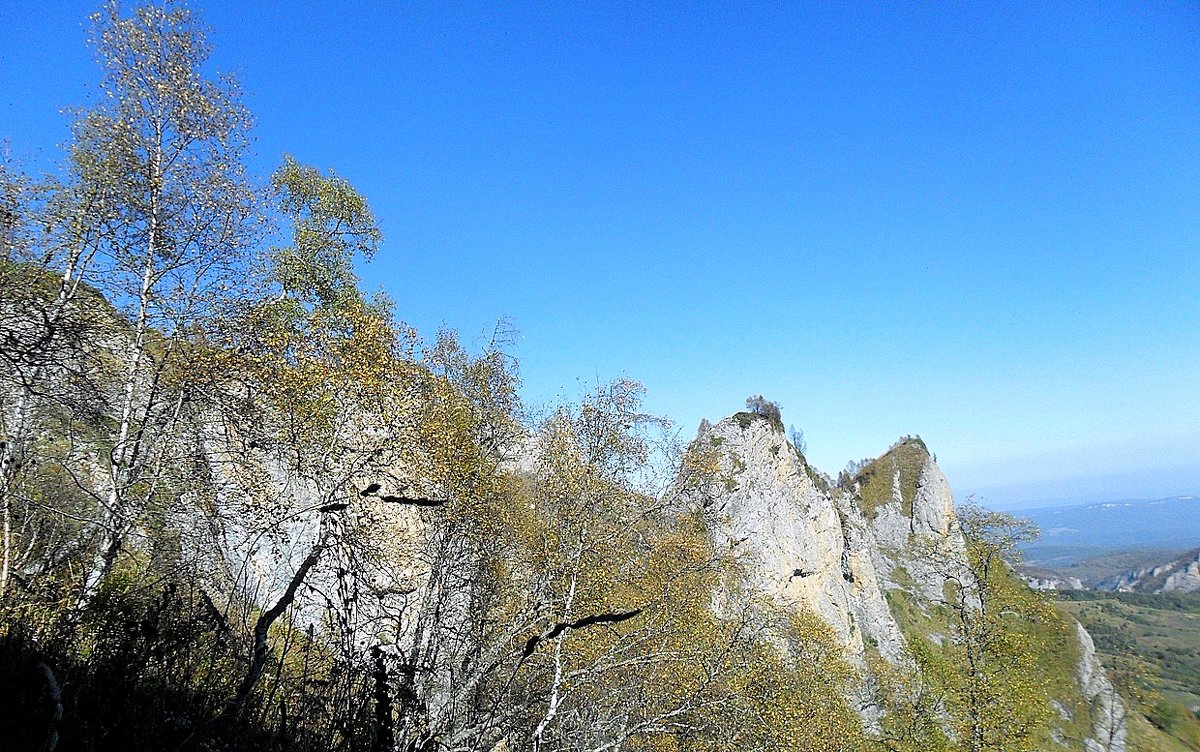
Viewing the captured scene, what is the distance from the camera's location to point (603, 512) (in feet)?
50.9

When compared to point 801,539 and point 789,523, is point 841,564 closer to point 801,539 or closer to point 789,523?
point 801,539

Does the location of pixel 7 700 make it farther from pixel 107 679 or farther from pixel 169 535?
pixel 169 535

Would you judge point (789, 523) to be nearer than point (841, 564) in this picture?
Yes

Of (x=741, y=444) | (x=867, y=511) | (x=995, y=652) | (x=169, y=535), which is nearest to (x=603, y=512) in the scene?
(x=169, y=535)

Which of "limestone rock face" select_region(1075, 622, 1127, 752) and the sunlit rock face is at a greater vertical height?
the sunlit rock face

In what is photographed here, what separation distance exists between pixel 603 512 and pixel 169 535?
9714mm

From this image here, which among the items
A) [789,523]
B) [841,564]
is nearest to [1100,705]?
[841,564]

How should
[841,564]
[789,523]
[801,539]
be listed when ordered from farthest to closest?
[841,564] → [801,539] → [789,523]

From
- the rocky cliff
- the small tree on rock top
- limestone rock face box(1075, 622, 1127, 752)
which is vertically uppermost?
the small tree on rock top

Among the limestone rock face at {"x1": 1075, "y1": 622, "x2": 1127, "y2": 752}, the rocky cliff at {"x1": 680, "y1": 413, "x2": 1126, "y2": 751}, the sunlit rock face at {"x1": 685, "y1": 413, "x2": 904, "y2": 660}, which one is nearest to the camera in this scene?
the rocky cliff at {"x1": 680, "y1": 413, "x2": 1126, "y2": 751}

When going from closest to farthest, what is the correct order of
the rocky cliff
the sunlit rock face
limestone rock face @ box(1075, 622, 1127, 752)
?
the rocky cliff, limestone rock face @ box(1075, 622, 1127, 752), the sunlit rock face

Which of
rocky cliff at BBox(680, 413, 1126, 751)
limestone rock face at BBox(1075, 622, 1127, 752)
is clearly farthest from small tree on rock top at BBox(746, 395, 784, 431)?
limestone rock face at BBox(1075, 622, 1127, 752)

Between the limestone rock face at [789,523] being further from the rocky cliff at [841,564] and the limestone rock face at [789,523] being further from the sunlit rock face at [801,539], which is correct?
the rocky cliff at [841,564]

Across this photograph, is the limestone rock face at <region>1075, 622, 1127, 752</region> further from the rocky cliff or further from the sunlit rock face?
the sunlit rock face
